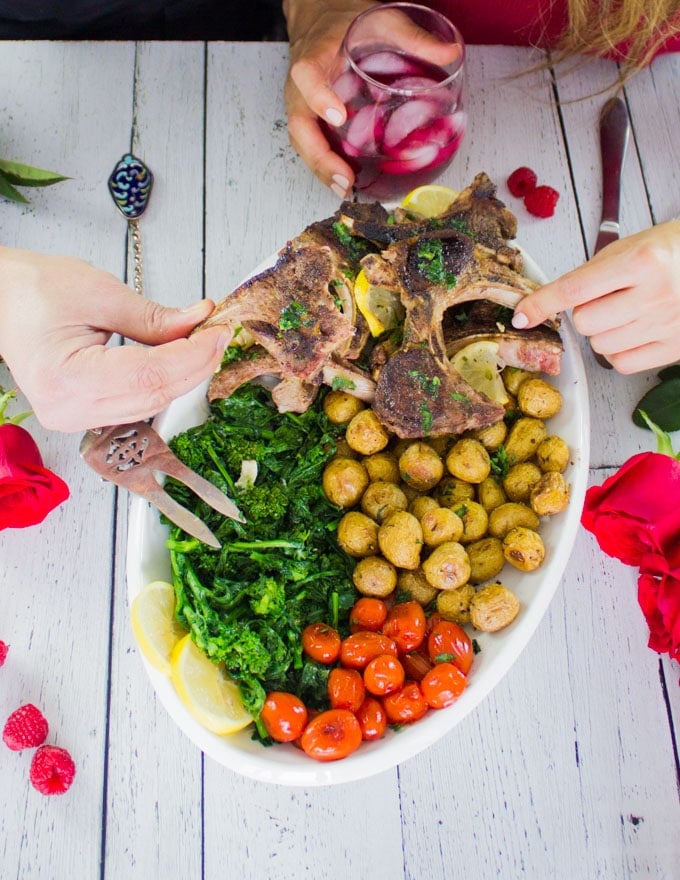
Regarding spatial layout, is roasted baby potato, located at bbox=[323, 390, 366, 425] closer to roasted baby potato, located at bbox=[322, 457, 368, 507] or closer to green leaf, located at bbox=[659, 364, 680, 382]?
roasted baby potato, located at bbox=[322, 457, 368, 507]

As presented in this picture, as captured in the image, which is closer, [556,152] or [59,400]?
[59,400]

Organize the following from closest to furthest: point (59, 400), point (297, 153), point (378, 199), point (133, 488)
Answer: point (59, 400), point (133, 488), point (378, 199), point (297, 153)

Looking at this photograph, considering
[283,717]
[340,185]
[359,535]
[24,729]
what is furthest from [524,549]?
[24,729]

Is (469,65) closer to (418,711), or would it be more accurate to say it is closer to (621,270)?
(621,270)

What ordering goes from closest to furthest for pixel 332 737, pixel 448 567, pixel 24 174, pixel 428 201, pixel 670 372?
pixel 332 737
pixel 448 567
pixel 428 201
pixel 670 372
pixel 24 174

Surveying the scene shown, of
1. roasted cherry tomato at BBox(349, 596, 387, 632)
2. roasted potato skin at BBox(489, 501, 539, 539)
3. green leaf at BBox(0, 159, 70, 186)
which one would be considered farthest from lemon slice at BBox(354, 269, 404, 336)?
green leaf at BBox(0, 159, 70, 186)

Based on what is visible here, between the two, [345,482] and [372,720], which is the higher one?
[345,482]

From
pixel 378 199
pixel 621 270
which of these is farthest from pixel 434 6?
pixel 621 270

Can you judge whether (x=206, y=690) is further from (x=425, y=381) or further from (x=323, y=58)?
(x=323, y=58)
